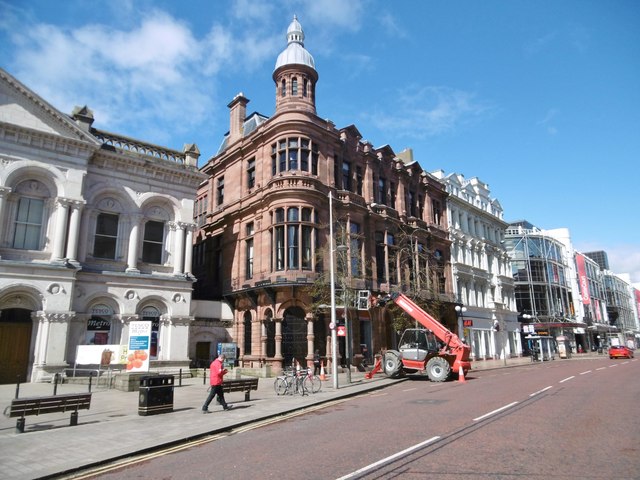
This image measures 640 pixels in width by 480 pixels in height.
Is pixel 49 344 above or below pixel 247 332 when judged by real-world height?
below

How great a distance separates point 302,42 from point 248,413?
2853 centimetres

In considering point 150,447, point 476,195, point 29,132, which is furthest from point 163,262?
point 476,195

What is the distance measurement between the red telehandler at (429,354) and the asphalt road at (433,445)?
27.5 feet

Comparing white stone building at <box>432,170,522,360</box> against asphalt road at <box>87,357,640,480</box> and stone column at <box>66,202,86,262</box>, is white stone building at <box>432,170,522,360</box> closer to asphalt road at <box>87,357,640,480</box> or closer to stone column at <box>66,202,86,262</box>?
asphalt road at <box>87,357,640,480</box>

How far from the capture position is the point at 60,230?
74.6ft

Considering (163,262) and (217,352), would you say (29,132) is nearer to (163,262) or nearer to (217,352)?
(163,262)

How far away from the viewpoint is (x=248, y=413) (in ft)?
43.2

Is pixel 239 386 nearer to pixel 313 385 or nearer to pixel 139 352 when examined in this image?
pixel 313 385

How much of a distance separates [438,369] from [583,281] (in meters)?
66.6

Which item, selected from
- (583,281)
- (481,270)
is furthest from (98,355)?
(583,281)

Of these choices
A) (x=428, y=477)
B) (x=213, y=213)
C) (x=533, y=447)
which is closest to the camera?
(x=428, y=477)

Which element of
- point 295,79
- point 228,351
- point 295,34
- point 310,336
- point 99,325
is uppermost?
point 295,34

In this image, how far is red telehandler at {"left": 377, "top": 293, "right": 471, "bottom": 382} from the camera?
73.9 feet

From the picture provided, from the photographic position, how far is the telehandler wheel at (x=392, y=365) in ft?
78.2
